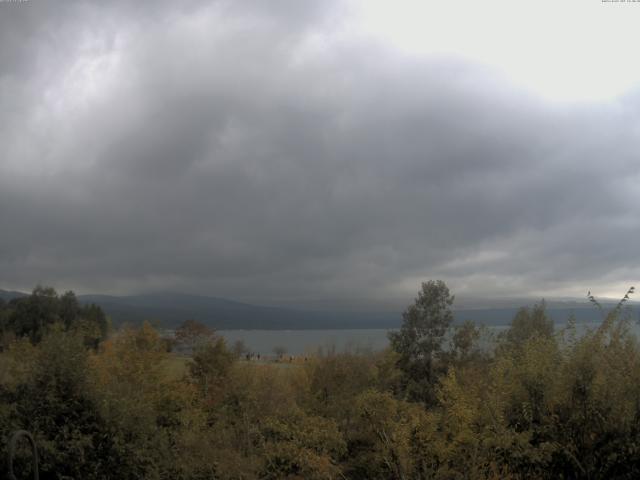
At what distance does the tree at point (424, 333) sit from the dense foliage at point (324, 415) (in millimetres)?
7757

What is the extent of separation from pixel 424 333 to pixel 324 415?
13708 millimetres

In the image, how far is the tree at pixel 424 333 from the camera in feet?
131

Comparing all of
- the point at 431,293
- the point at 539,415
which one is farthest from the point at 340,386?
the point at 539,415

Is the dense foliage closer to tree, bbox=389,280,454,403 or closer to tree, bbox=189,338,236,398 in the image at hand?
tree, bbox=189,338,236,398

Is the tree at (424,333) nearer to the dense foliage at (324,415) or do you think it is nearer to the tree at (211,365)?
the dense foliage at (324,415)

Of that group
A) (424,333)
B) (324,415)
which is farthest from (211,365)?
(424,333)

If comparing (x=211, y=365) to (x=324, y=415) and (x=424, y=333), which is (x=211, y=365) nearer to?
(x=324, y=415)

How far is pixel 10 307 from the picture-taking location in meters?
61.6

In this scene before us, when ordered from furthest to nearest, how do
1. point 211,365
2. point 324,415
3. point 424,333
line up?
point 424,333, point 211,365, point 324,415

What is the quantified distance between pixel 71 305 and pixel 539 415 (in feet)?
205

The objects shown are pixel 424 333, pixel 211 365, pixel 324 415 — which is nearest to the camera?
pixel 324 415

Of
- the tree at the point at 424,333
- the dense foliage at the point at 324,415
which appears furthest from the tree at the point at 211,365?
the tree at the point at 424,333

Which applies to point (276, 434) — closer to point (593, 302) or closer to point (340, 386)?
point (340, 386)

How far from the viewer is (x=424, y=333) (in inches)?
1620
